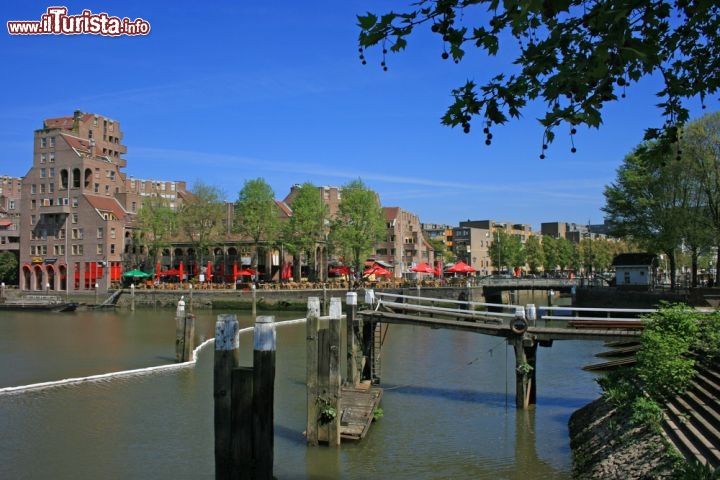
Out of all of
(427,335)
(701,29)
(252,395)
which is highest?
(701,29)

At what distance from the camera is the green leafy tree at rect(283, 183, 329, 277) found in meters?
79.2

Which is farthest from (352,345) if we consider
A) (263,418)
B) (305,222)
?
(305,222)

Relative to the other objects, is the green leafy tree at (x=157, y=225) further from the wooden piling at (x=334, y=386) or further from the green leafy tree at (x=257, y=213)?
the wooden piling at (x=334, y=386)

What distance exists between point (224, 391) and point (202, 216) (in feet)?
247

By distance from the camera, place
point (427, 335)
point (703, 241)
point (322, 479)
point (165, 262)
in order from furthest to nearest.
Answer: point (165, 262), point (703, 241), point (427, 335), point (322, 479)

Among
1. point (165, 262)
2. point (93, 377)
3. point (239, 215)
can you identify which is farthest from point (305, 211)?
point (93, 377)

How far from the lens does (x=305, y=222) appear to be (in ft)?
260

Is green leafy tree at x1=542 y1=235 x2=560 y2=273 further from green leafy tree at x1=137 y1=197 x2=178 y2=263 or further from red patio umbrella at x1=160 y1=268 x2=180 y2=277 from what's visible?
green leafy tree at x1=137 y1=197 x2=178 y2=263

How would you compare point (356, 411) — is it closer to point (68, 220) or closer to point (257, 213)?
point (257, 213)

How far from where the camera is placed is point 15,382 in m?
25.4

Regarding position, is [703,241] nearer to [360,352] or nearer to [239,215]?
[360,352]

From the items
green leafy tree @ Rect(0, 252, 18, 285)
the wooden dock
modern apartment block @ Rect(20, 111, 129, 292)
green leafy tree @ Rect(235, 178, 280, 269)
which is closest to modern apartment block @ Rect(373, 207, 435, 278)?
green leafy tree @ Rect(235, 178, 280, 269)

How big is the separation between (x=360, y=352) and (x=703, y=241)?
128 ft

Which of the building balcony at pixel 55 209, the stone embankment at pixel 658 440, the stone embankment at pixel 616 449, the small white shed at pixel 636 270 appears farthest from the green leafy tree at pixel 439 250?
the stone embankment at pixel 658 440
